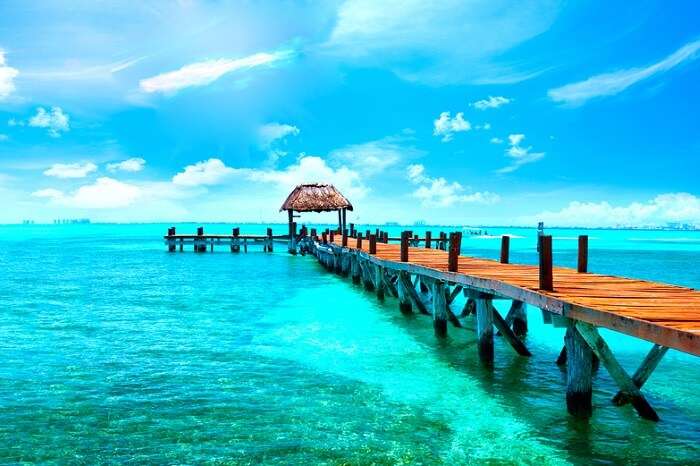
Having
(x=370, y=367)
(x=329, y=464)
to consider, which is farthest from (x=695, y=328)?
(x=370, y=367)

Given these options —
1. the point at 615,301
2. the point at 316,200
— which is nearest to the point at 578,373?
the point at 615,301

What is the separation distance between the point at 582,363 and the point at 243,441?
4538 millimetres

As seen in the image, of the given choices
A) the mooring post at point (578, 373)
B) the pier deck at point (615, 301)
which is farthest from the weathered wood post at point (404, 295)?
the mooring post at point (578, 373)

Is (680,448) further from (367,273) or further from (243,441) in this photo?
(367,273)

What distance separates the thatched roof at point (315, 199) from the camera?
1751 inches

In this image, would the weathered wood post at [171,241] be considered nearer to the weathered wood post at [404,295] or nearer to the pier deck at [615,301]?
the weathered wood post at [404,295]

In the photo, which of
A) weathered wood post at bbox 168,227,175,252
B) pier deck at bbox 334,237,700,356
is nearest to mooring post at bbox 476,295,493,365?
pier deck at bbox 334,237,700,356

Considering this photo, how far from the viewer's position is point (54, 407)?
27.9ft

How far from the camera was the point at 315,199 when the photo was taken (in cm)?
4506

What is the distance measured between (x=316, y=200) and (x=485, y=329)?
34.6m

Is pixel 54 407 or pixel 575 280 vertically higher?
pixel 575 280

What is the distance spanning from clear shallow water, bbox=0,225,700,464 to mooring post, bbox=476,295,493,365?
286mm

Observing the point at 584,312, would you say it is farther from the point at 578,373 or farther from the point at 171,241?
the point at 171,241

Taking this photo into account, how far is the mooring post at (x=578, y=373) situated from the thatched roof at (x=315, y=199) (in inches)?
1457
